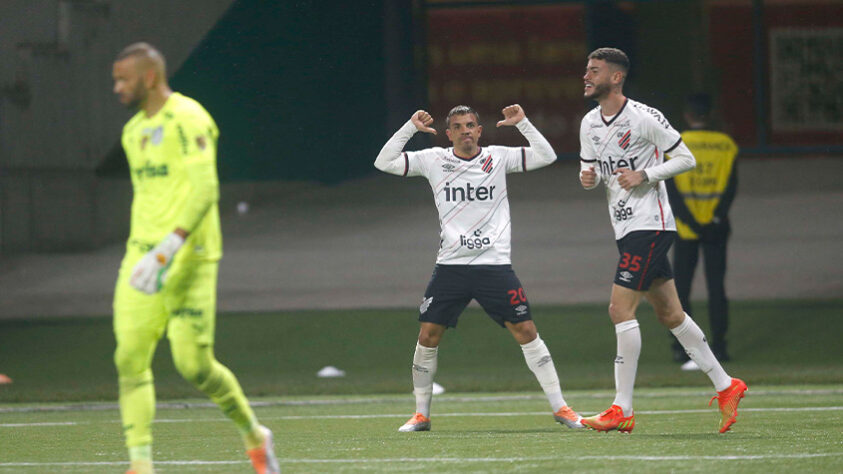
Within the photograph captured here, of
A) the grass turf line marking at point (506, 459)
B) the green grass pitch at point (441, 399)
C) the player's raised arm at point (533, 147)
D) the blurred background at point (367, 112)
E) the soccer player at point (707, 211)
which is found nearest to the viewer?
the grass turf line marking at point (506, 459)

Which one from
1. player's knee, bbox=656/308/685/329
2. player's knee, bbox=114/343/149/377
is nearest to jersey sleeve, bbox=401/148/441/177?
player's knee, bbox=656/308/685/329

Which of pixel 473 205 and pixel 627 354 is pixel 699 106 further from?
pixel 627 354

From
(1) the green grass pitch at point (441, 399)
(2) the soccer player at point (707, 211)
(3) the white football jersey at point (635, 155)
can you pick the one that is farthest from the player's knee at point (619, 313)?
(2) the soccer player at point (707, 211)

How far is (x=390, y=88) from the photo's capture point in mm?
21625

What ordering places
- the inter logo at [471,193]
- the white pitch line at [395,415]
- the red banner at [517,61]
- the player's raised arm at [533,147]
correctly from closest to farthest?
1. the inter logo at [471,193]
2. the player's raised arm at [533,147]
3. the white pitch line at [395,415]
4. the red banner at [517,61]

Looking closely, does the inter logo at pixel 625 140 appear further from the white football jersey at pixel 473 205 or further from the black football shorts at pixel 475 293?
the black football shorts at pixel 475 293

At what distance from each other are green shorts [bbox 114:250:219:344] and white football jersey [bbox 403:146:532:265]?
2.77 meters

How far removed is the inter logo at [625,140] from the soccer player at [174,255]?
2.86 meters

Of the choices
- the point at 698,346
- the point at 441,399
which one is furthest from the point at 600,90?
the point at 441,399

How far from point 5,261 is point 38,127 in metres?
1.77

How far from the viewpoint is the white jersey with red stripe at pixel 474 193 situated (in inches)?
359

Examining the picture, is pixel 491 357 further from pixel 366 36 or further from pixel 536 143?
pixel 366 36

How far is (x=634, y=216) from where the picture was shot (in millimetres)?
8562

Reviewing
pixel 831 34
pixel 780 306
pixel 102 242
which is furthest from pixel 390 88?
pixel 780 306
